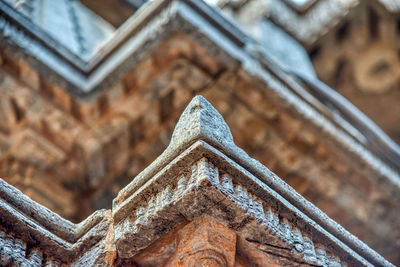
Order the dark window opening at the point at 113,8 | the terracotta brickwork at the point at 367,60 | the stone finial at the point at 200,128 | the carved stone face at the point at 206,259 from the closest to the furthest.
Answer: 1. the carved stone face at the point at 206,259
2. the stone finial at the point at 200,128
3. the dark window opening at the point at 113,8
4. the terracotta brickwork at the point at 367,60

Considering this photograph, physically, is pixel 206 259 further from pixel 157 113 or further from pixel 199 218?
pixel 157 113

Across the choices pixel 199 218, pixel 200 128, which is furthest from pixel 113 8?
pixel 199 218

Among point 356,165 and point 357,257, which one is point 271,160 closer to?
point 356,165

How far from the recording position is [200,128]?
234 centimetres

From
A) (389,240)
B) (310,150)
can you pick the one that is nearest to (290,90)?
(310,150)

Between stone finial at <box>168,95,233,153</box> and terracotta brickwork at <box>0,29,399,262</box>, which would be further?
terracotta brickwork at <box>0,29,399,262</box>

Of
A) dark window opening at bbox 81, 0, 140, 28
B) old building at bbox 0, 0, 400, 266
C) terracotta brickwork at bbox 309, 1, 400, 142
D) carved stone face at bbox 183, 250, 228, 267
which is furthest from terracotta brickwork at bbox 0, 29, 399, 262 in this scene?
terracotta brickwork at bbox 309, 1, 400, 142

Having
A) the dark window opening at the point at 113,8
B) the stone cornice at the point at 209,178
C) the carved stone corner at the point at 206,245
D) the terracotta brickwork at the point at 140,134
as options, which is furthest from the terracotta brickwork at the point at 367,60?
the carved stone corner at the point at 206,245

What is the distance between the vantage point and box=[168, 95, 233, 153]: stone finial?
232 cm

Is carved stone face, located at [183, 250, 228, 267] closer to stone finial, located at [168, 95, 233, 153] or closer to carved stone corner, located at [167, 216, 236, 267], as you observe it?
carved stone corner, located at [167, 216, 236, 267]

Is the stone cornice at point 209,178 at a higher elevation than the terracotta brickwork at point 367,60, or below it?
below

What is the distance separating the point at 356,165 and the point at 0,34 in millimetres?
2700

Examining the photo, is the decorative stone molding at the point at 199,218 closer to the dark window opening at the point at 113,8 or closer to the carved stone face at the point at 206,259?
the carved stone face at the point at 206,259

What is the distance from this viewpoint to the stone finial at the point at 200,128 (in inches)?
91.5
